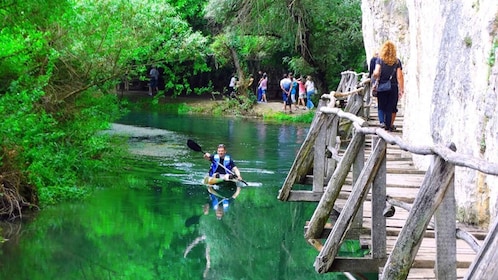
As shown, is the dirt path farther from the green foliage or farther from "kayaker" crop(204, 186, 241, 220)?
"kayaker" crop(204, 186, 241, 220)

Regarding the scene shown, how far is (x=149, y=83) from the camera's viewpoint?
155 ft

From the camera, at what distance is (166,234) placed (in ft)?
56.2

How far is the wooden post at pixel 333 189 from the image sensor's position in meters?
8.70

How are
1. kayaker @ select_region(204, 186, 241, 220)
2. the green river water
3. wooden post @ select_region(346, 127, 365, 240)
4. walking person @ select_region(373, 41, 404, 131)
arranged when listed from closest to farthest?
wooden post @ select_region(346, 127, 365, 240), walking person @ select_region(373, 41, 404, 131), the green river water, kayaker @ select_region(204, 186, 241, 220)

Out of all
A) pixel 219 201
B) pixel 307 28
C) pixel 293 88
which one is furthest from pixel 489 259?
pixel 293 88

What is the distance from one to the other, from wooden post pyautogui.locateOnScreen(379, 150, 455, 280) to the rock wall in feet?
2.83

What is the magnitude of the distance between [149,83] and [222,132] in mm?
14857

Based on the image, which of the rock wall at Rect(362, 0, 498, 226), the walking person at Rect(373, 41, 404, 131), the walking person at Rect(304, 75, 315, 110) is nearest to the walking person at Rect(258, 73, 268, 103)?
the walking person at Rect(304, 75, 315, 110)

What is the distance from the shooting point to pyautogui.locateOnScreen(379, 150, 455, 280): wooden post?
216 inches

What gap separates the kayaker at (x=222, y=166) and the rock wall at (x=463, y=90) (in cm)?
863

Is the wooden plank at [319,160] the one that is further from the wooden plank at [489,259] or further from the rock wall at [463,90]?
the wooden plank at [489,259]

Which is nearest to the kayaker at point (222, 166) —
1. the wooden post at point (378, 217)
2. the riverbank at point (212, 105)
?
the wooden post at point (378, 217)

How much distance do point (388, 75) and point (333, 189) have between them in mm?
4172

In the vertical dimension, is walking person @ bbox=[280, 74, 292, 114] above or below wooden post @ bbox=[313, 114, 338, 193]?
below
